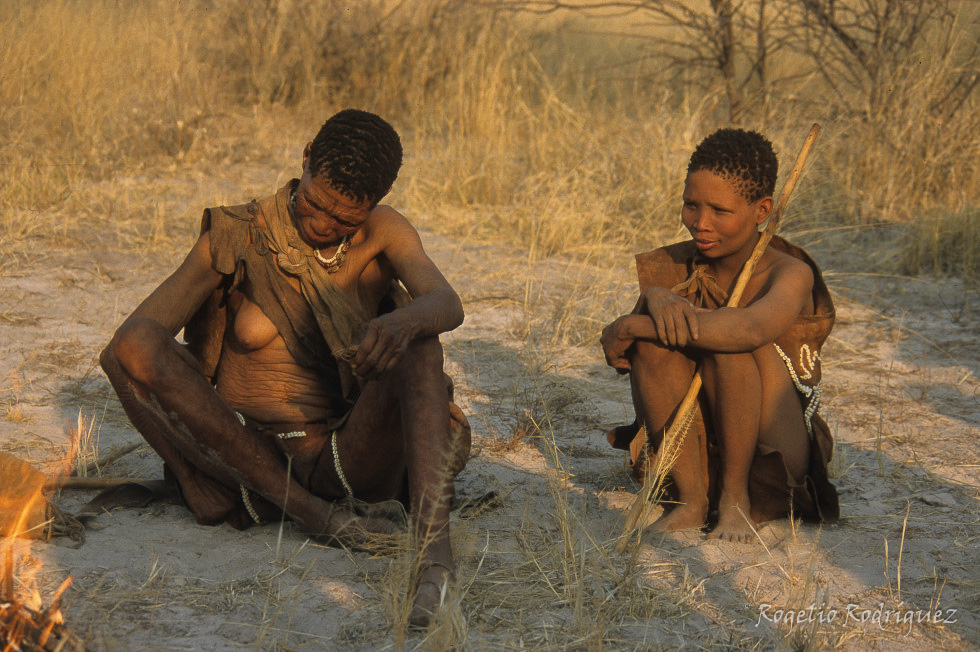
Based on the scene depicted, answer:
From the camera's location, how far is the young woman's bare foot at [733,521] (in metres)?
2.88

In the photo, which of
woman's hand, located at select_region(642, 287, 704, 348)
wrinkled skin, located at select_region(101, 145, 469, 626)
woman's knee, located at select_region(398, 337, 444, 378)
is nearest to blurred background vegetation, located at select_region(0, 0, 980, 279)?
woman's hand, located at select_region(642, 287, 704, 348)

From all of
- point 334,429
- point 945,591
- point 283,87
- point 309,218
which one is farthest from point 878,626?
point 283,87

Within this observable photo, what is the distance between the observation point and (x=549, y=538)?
2.78 metres

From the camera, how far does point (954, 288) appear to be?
18.8 ft

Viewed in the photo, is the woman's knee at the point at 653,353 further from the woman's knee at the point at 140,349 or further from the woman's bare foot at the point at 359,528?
the woman's knee at the point at 140,349

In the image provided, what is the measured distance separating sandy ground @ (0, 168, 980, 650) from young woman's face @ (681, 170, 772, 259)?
0.77 meters

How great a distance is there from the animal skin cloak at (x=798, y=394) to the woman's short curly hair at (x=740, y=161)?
243 mm

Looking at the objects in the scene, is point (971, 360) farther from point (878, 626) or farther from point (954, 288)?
point (878, 626)

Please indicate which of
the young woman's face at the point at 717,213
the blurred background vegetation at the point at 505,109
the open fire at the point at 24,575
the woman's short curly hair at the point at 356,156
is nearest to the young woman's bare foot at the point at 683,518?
the young woman's face at the point at 717,213

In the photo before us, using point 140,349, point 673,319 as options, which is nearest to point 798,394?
point 673,319

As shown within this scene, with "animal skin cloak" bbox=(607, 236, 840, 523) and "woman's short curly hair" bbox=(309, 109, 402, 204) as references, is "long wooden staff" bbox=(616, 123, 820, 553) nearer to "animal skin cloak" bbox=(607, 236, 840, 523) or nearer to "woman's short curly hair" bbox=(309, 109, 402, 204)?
"animal skin cloak" bbox=(607, 236, 840, 523)

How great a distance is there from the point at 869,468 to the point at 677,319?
1.20m

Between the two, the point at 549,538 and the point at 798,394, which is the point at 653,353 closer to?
the point at 798,394

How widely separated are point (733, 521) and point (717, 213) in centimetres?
90
